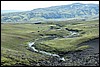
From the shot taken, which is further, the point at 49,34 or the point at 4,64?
the point at 49,34

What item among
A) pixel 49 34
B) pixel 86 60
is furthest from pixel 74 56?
pixel 49 34

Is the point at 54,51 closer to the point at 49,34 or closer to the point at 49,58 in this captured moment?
the point at 49,58

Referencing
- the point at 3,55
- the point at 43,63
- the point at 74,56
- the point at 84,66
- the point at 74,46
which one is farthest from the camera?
the point at 74,46

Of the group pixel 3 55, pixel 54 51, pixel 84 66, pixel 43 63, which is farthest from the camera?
pixel 54 51

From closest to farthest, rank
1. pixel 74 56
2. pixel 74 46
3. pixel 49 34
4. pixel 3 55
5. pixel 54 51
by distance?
pixel 3 55 < pixel 74 56 < pixel 54 51 < pixel 74 46 < pixel 49 34

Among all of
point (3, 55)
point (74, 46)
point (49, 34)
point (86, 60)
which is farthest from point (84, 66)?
point (49, 34)

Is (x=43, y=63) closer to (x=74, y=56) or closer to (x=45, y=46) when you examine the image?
(x=74, y=56)

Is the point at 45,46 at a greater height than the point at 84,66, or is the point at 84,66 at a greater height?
the point at 84,66

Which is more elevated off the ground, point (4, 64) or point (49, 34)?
point (4, 64)

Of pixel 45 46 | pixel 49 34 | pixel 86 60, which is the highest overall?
pixel 86 60
